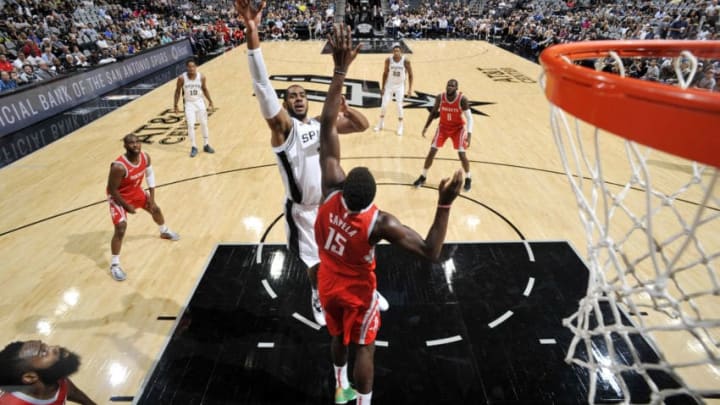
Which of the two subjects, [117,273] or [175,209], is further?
[175,209]

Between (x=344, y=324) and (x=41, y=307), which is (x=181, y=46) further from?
(x=344, y=324)

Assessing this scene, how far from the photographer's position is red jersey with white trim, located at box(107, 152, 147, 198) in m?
4.15

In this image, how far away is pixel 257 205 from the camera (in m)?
5.88

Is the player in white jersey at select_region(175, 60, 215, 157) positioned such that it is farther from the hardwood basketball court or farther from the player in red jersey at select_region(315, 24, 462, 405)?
the player in red jersey at select_region(315, 24, 462, 405)

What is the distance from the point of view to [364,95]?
11.3 m

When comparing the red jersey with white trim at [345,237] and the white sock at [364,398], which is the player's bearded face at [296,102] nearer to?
the red jersey with white trim at [345,237]

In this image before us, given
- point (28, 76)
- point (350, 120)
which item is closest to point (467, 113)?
point (350, 120)

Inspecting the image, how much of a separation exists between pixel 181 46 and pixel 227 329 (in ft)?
55.3

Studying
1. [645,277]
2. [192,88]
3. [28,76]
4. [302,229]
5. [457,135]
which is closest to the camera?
[302,229]

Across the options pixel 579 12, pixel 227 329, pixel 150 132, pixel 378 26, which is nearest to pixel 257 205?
pixel 227 329

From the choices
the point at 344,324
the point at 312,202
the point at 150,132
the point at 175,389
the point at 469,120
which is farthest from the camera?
the point at 150,132

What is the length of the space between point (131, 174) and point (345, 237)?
298 centimetres

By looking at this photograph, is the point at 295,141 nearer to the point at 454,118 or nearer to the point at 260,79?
the point at 260,79

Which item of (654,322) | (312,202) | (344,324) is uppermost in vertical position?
(312,202)
